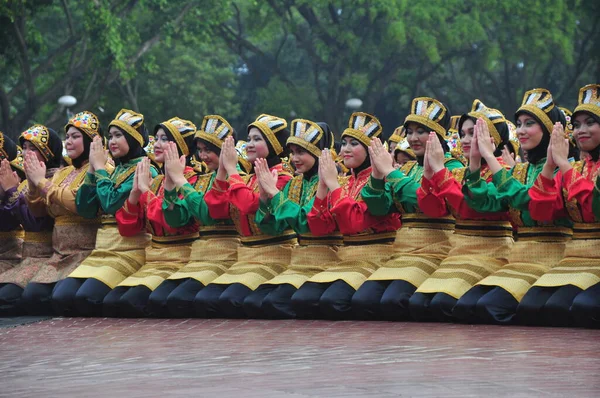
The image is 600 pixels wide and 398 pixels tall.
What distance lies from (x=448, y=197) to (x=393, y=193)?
0.56m

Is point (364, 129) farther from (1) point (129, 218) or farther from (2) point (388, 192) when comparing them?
(1) point (129, 218)

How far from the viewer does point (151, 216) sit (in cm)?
1245

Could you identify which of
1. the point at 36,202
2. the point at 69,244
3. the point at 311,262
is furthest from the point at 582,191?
the point at 36,202

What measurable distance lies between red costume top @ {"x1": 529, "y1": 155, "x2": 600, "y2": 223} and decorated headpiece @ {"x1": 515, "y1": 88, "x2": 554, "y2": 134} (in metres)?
0.47

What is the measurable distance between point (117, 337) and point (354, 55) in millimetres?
28208

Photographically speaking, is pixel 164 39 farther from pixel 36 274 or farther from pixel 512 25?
pixel 36 274

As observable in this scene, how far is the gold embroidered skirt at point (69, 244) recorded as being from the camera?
43.3ft

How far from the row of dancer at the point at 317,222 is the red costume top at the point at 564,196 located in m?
→ 0.02

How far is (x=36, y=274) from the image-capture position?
43.5ft

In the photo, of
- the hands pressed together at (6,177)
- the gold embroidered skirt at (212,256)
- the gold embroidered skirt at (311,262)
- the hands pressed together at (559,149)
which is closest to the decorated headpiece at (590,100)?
the hands pressed together at (559,149)

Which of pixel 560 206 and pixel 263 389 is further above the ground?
pixel 560 206

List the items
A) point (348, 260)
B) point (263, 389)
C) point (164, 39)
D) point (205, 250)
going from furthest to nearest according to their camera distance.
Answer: point (164, 39)
point (205, 250)
point (348, 260)
point (263, 389)

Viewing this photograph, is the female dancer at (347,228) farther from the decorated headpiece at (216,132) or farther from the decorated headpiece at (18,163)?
the decorated headpiece at (18,163)

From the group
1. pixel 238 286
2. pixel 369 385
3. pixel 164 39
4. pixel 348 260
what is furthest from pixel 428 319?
pixel 164 39
